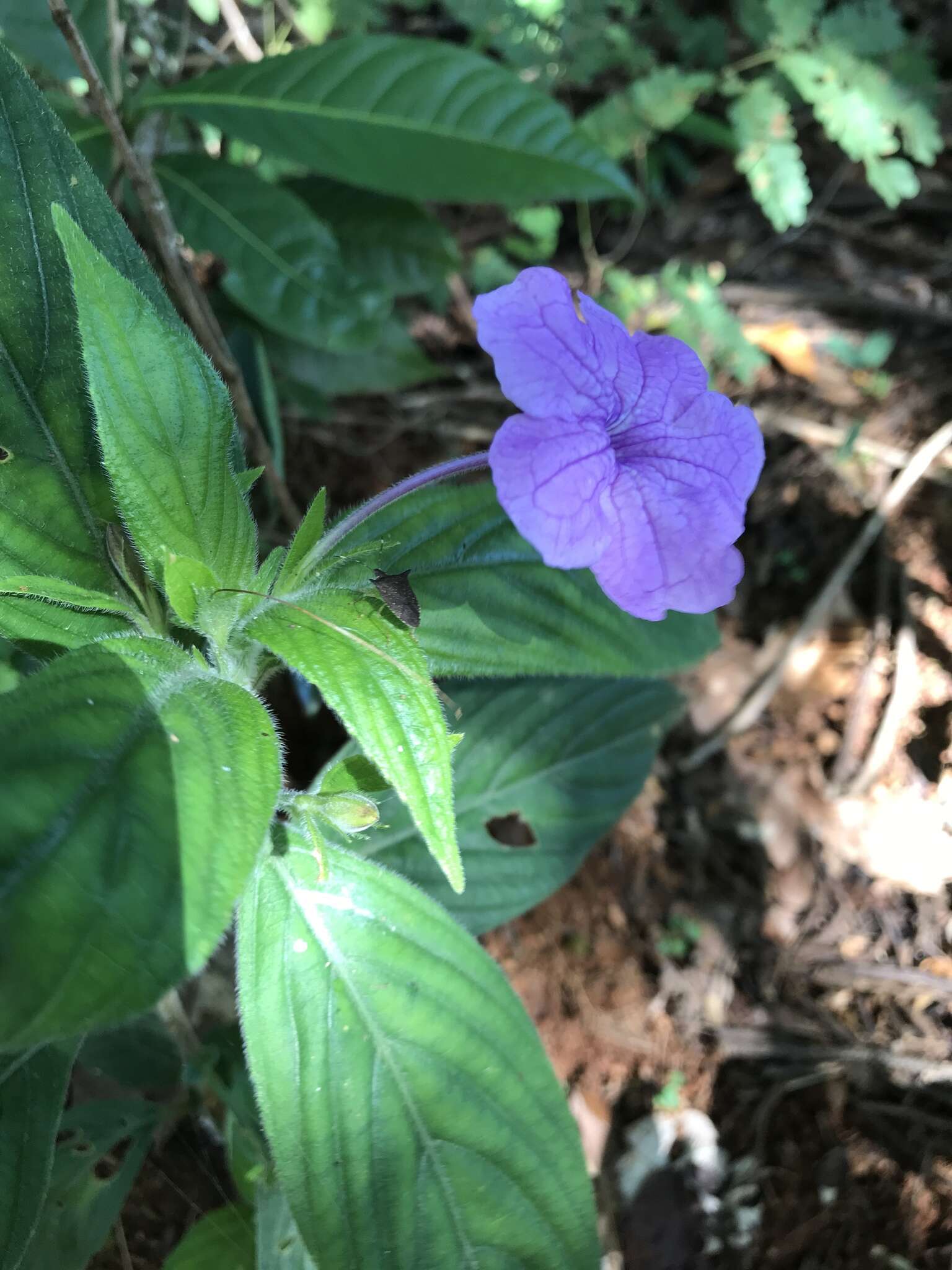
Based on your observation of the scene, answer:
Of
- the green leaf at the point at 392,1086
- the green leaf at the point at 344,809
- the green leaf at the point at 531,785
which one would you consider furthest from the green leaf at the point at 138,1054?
the green leaf at the point at 344,809

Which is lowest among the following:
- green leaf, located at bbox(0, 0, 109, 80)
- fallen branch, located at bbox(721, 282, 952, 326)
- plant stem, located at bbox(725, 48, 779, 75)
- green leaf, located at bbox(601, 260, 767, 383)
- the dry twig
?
fallen branch, located at bbox(721, 282, 952, 326)

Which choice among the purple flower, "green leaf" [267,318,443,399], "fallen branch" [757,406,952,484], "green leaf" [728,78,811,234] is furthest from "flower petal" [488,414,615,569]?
"fallen branch" [757,406,952,484]

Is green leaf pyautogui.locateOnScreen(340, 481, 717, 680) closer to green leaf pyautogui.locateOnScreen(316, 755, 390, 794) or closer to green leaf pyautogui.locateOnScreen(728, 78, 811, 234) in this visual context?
green leaf pyautogui.locateOnScreen(316, 755, 390, 794)

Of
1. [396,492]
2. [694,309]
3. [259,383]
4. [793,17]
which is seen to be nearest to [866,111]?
[793,17]

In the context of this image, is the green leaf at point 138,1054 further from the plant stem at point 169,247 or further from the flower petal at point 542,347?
the flower petal at point 542,347

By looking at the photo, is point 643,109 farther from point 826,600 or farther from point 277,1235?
point 277,1235

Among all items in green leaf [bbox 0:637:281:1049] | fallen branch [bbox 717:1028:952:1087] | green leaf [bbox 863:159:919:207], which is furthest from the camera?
green leaf [bbox 863:159:919:207]
